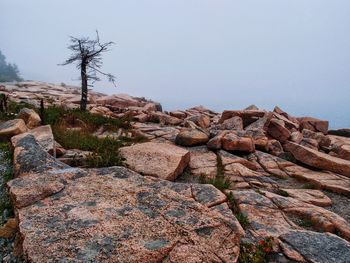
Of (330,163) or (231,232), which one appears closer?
(231,232)

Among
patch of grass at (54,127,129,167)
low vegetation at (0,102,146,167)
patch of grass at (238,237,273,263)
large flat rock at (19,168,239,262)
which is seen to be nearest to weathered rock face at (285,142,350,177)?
low vegetation at (0,102,146,167)

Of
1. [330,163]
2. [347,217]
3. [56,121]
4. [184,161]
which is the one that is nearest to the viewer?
[347,217]

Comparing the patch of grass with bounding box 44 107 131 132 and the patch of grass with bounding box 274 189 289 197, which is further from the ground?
the patch of grass with bounding box 44 107 131 132

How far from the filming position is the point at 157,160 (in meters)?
10.7

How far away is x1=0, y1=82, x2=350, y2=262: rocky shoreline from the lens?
4.76m

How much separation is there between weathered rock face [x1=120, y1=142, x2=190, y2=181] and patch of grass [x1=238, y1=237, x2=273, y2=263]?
4.43 meters

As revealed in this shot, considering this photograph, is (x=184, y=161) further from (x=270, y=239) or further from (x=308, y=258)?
(x=308, y=258)

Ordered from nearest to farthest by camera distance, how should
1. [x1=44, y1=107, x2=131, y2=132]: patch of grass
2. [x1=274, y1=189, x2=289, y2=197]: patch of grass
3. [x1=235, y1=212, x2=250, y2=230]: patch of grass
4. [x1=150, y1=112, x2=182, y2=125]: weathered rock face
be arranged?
[x1=235, y1=212, x2=250, y2=230]: patch of grass
[x1=274, y1=189, x2=289, y2=197]: patch of grass
[x1=44, y1=107, x2=131, y2=132]: patch of grass
[x1=150, y1=112, x2=182, y2=125]: weathered rock face

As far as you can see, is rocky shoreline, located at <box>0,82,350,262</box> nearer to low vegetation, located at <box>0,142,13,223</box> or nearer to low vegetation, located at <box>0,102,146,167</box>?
low vegetation, located at <box>0,142,13,223</box>

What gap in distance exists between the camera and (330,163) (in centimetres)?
1266

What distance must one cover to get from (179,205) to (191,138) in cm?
834

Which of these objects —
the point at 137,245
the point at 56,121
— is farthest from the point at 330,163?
the point at 56,121

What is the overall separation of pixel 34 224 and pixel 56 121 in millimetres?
12029

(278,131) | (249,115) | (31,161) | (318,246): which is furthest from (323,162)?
(31,161)
